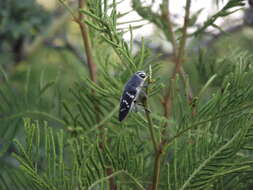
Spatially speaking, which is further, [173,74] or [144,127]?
[173,74]

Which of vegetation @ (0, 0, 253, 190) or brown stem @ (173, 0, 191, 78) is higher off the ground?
brown stem @ (173, 0, 191, 78)

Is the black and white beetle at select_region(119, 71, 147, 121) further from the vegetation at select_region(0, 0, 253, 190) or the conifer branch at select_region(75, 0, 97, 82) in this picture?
the conifer branch at select_region(75, 0, 97, 82)

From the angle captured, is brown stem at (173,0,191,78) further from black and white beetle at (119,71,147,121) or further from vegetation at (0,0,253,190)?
black and white beetle at (119,71,147,121)

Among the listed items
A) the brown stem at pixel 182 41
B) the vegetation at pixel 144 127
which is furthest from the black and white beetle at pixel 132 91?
the brown stem at pixel 182 41

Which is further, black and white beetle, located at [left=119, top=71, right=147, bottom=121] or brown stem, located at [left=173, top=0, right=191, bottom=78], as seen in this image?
brown stem, located at [left=173, top=0, right=191, bottom=78]

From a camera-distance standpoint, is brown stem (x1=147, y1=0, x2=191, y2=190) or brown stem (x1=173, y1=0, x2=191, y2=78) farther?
brown stem (x1=173, y1=0, x2=191, y2=78)

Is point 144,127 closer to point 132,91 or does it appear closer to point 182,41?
point 132,91

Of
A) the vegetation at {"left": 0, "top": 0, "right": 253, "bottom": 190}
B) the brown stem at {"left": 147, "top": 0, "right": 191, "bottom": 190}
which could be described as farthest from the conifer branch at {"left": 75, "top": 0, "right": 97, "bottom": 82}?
the brown stem at {"left": 147, "top": 0, "right": 191, "bottom": 190}

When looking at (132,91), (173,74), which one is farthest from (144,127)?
(173,74)

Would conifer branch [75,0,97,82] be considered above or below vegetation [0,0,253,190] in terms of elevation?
above
